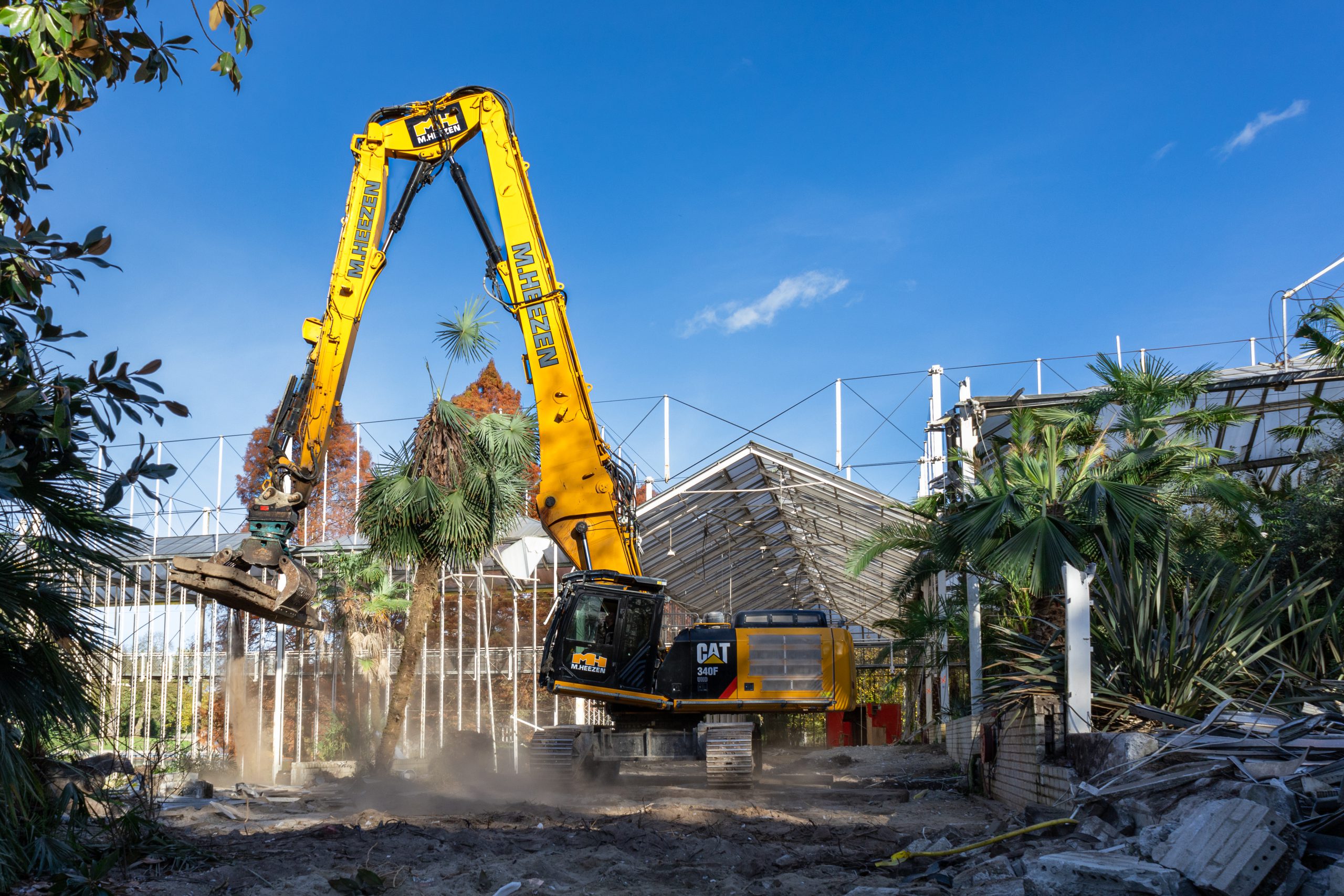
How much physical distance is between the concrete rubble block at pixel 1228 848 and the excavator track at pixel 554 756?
1104cm

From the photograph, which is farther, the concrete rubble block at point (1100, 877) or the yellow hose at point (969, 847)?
the yellow hose at point (969, 847)

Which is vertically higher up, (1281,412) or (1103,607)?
(1281,412)

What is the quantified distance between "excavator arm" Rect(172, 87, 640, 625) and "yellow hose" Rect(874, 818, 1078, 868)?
6652mm

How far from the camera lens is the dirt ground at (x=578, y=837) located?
719 cm

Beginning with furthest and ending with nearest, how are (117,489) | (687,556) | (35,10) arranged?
(687,556) → (117,489) → (35,10)

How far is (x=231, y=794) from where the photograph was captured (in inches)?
604

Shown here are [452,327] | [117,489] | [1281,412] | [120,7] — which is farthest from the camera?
[1281,412]

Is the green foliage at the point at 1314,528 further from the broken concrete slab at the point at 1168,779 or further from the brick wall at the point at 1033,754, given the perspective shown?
the broken concrete slab at the point at 1168,779

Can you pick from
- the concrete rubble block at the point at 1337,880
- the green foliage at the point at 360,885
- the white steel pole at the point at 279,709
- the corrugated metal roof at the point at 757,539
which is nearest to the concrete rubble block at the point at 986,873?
the concrete rubble block at the point at 1337,880

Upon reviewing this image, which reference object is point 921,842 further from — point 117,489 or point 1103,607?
point 117,489

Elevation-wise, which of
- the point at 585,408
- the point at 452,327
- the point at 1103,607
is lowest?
the point at 1103,607

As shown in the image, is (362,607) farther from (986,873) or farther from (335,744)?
(986,873)

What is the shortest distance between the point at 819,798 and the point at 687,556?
1624 cm

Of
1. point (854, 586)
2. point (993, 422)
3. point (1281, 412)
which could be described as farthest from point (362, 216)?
point (854, 586)
